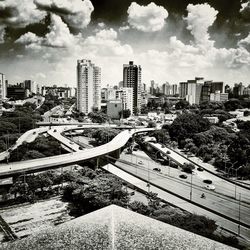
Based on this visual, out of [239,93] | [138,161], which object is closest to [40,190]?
[138,161]

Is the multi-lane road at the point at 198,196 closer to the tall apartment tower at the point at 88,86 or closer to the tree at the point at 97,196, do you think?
the tree at the point at 97,196

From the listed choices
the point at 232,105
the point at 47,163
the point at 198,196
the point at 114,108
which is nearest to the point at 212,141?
the point at 198,196

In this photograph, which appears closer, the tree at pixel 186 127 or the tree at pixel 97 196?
the tree at pixel 97 196

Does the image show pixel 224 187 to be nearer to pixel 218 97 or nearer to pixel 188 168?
pixel 188 168

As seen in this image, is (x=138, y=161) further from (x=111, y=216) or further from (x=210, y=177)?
(x=111, y=216)

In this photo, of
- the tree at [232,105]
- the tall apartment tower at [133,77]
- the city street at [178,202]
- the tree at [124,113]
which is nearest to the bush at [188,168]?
the city street at [178,202]

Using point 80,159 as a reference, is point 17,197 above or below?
below
